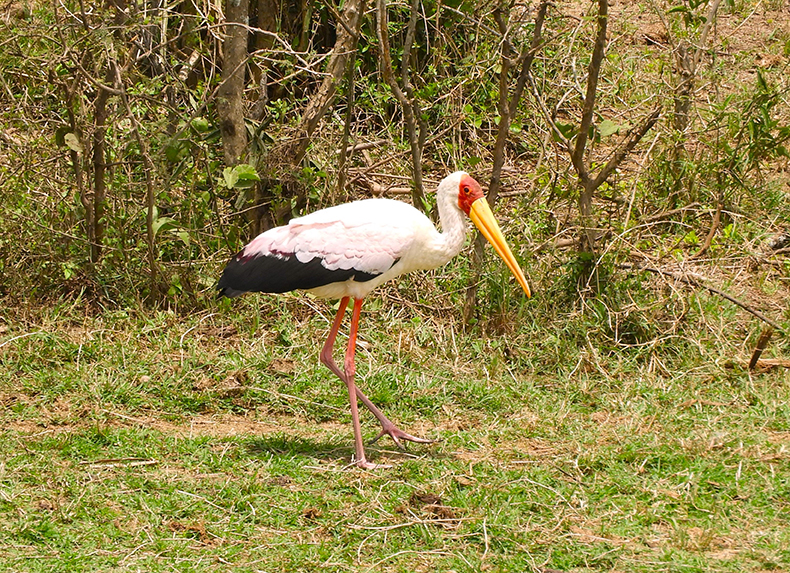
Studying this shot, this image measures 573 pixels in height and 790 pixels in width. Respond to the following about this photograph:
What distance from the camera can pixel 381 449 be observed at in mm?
5098

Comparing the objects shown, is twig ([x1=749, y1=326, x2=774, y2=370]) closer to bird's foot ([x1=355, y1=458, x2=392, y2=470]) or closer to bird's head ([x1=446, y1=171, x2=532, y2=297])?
bird's head ([x1=446, y1=171, x2=532, y2=297])

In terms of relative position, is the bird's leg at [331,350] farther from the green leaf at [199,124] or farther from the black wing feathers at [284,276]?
the green leaf at [199,124]

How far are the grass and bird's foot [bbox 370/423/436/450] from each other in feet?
0.28

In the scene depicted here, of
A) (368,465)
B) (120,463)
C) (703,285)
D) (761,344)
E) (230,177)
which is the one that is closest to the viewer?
(120,463)

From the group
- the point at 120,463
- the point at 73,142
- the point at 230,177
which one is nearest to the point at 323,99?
the point at 230,177

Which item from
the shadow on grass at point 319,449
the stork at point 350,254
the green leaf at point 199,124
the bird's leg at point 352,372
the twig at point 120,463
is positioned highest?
the green leaf at point 199,124

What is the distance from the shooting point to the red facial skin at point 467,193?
17.7ft

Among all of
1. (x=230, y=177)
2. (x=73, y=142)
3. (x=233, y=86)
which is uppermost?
(x=233, y=86)

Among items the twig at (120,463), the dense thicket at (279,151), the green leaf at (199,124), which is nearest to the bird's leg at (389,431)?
the twig at (120,463)

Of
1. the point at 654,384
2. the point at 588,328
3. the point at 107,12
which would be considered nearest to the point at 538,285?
the point at 588,328

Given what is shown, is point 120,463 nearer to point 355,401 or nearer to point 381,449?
point 355,401

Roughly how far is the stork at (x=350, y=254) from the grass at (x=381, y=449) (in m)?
0.52

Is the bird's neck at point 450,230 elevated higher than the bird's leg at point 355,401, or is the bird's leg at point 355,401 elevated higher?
the bird's neck at point 450,230

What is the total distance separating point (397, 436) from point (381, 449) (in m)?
0.11
